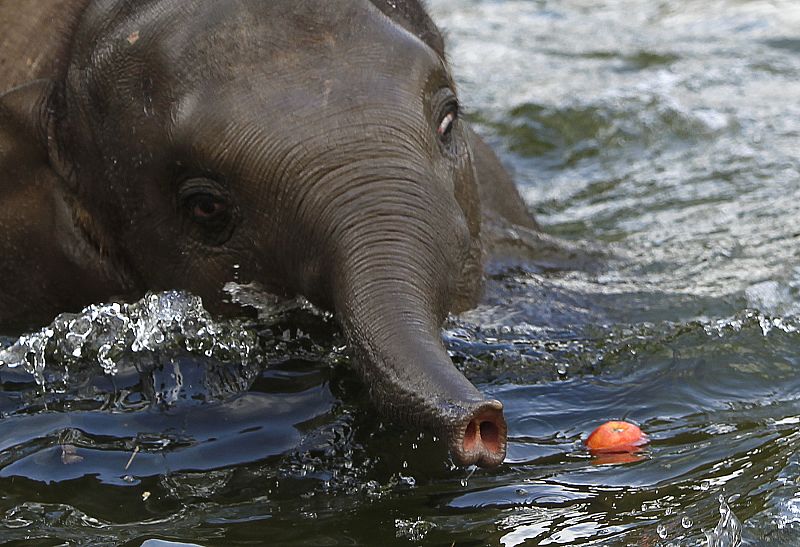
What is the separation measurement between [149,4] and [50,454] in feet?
4.92

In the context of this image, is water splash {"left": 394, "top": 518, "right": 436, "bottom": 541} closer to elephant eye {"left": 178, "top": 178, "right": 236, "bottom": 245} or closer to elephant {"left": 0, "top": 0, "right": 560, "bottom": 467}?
elephant {"left": 0, "top": 0, "right": 560, "bottom": 467}

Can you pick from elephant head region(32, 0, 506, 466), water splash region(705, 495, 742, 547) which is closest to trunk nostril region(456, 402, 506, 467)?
elephant head region(32, 0, 506, 466)

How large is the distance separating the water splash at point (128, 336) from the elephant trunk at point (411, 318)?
3.02ft

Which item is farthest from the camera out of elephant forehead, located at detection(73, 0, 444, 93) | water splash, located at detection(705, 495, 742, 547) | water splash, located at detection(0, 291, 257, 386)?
water splash, located at detection(0, 291, 257, 386)

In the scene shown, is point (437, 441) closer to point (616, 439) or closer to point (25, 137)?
point (616, 439)

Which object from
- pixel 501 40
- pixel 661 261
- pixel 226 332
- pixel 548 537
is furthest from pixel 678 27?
pixel 548 537

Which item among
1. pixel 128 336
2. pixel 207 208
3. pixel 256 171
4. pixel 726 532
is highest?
pixel 256 171

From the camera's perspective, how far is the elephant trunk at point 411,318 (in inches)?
157

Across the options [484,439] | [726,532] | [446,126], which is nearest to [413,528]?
[484,439]

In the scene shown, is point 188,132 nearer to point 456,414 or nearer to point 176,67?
point 176,67

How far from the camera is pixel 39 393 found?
18.2 feet

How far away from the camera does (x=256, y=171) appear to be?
191 inches

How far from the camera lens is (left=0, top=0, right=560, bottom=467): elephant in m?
4.46

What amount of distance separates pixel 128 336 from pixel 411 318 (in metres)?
1.55
